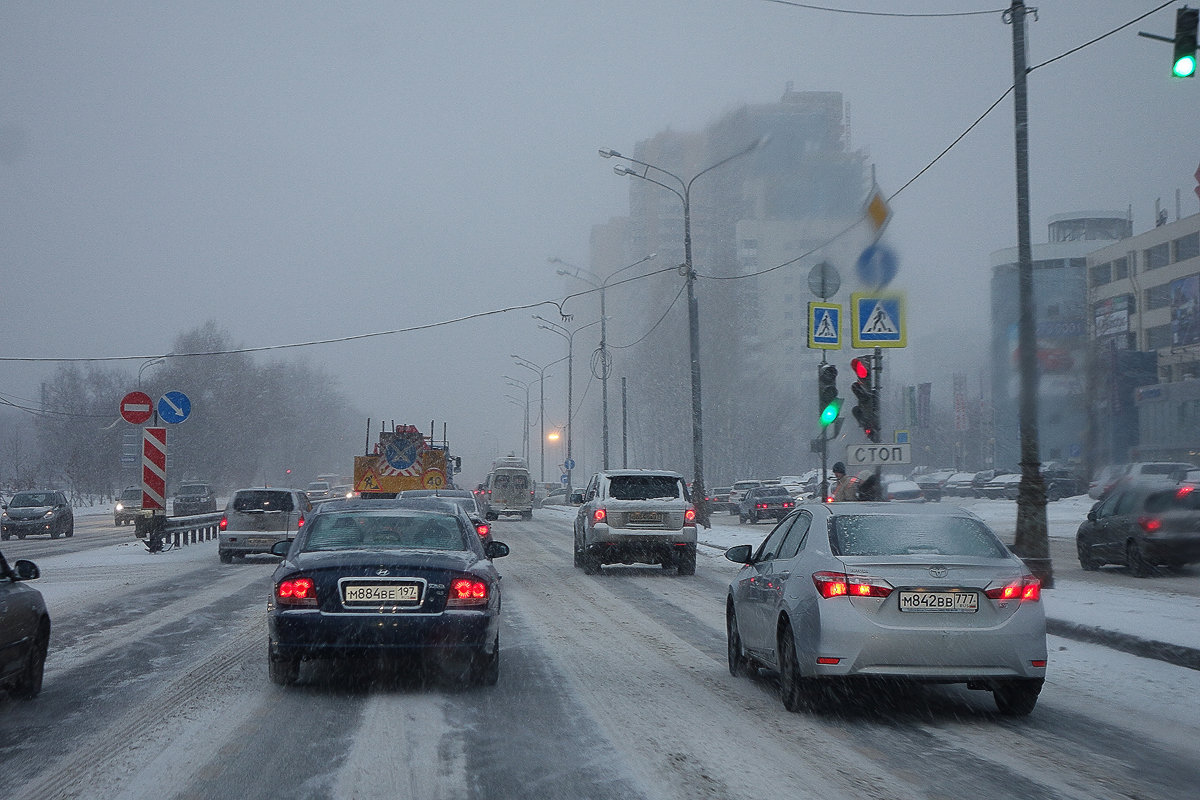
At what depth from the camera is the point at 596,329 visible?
172m

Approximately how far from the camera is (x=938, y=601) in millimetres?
7473

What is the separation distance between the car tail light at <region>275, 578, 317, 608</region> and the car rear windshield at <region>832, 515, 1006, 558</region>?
3.66 m

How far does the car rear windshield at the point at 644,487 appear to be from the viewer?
70.2ft

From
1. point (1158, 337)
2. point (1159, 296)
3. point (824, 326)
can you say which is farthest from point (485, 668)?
point (1158, 337)

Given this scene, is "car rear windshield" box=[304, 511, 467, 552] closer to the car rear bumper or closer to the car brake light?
the car rear bumper

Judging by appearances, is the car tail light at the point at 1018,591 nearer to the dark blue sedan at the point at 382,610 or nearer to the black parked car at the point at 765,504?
the dark blue sedan at the point at 382,610

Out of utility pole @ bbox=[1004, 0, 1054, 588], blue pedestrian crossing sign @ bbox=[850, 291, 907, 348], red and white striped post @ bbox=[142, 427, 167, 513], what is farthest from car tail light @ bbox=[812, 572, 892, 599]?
red and white striped post @ bbox=[142, 427, 167, 513]

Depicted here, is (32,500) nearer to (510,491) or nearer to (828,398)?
(510,491)

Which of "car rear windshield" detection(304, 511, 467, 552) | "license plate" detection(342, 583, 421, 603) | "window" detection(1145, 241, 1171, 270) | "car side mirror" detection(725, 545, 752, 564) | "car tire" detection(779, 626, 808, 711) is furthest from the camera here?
"window" detection(1145, 241, 1171, 270)

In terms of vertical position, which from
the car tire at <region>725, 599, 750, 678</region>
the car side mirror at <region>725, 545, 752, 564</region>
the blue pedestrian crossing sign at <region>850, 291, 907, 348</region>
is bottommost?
the car tire at <region>725, 599, 750, 678</region>

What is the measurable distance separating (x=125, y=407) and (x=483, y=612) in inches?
721

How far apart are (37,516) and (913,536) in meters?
35.8

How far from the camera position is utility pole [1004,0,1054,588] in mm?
16109

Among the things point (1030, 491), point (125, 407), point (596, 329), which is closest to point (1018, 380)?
Result: point (1030, 491)
